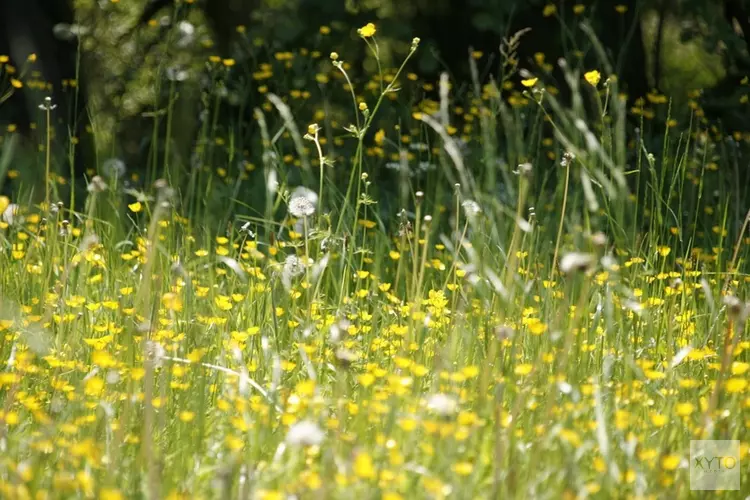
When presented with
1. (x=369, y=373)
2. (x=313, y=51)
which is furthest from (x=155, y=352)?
(x=313, y=51)

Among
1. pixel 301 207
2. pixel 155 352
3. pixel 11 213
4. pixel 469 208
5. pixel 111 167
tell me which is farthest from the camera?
pixel 111 167

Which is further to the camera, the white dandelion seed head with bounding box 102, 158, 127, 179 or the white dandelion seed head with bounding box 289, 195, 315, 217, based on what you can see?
the white dandelion seed head with bounding box 102, 158, 127, 179

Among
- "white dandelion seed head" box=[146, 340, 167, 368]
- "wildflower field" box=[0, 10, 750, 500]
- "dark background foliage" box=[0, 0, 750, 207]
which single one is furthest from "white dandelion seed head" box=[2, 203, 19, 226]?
"dark background foliage" box=[0, 0, 750, 207]

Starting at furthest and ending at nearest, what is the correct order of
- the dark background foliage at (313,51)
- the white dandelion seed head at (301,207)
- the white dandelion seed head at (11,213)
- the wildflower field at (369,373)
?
the dark background foliage at (313,51)
the white dandelion seed head at (11,213)
the white dandelion seed head at (301,207)
the wildflower field at (369,373)

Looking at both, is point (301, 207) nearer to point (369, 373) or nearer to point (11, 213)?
point (369, 373)

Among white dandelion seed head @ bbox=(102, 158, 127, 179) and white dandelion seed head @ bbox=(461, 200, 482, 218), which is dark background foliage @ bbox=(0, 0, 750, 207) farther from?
white dandelion seed head @ bbox=(461, 200, 482, 218)

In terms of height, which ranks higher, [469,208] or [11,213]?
[469,208]

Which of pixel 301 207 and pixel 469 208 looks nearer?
pixel 469 208

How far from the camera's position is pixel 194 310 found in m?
2.73

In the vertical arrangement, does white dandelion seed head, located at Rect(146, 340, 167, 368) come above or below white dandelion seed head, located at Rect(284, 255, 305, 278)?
above

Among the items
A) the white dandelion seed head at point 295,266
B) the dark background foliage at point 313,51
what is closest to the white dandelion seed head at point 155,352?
the white dandelion seed head at point 295,266

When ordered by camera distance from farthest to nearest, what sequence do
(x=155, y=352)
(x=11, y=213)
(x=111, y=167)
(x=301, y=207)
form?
1. (x=111, y=167)
2. (x=11, y=213)
3. (x=301, y=207)
4. (x=155, y=352)

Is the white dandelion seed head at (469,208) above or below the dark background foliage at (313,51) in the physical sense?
above

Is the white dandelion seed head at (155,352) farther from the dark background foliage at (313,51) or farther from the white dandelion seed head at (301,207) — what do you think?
the dark background foliage at (313,51)
